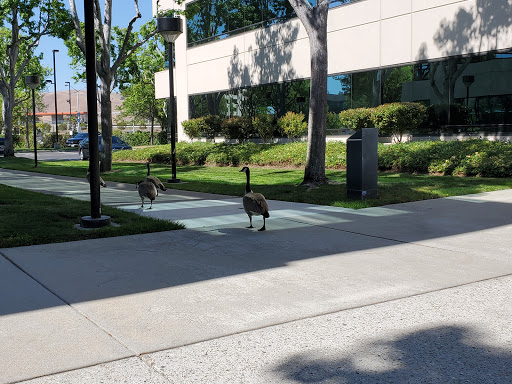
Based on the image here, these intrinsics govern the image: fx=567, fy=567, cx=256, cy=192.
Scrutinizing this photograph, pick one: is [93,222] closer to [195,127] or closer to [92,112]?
[92,112]

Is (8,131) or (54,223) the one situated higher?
(8,131)

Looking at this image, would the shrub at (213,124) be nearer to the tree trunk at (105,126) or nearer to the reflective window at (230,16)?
the reflective window at (230,16)

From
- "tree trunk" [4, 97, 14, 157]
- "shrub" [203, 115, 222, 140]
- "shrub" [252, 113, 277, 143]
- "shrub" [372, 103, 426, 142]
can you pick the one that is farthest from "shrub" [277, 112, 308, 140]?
"tree trunk" [4, 97, 14, 157]

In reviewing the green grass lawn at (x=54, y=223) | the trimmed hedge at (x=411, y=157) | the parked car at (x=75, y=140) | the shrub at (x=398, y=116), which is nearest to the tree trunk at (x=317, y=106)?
the trimmed hedge at (x=411, y=157)

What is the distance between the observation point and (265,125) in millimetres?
25578

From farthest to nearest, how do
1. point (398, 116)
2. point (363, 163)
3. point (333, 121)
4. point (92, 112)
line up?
point (333, 121)
point (398, 116)
point (363, 163)
point (92, 112)

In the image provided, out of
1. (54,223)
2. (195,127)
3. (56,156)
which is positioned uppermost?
(195,127)

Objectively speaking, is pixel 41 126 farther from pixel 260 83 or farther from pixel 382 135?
pixel 382 135

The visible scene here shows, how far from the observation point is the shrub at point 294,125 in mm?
23594

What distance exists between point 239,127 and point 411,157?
38.6 ft

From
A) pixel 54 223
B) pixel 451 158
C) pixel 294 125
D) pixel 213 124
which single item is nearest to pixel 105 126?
pixel 294 125

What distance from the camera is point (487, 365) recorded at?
11.9 feet

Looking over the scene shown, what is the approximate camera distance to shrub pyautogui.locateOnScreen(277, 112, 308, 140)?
23594mm

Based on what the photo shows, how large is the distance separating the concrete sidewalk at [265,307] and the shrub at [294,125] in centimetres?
1544
